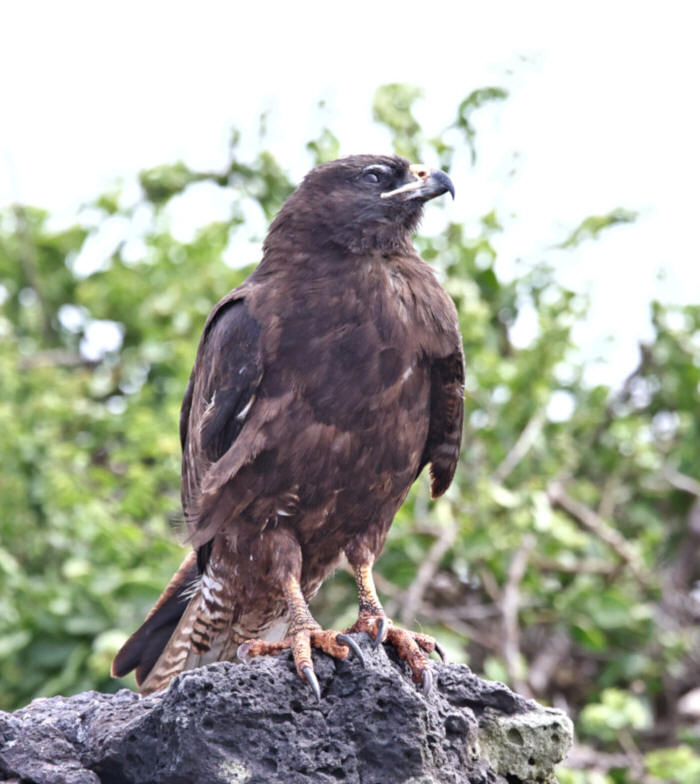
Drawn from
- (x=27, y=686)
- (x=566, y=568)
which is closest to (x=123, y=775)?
(x=27, y=686)

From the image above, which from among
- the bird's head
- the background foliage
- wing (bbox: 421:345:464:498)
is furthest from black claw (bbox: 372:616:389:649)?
the background foliage

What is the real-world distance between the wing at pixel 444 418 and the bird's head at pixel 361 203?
0.45 meters

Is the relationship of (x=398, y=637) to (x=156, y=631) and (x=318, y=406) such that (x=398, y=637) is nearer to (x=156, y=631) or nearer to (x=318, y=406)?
(x=318, y=406)

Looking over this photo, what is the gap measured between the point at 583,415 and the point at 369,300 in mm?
3658

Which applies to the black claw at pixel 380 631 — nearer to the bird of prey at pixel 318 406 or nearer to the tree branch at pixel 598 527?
the bird of prey at pixel 318 406

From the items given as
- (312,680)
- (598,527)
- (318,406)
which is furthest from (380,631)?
(598,527)

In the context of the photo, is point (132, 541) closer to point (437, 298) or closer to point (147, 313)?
point (147, 313)

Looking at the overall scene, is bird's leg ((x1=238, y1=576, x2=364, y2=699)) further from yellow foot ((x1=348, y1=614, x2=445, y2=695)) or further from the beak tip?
the beak tip

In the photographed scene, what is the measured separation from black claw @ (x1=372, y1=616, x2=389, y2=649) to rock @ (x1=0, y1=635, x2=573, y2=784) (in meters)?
0.03

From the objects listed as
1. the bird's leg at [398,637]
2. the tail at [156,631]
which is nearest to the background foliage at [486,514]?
the tail at [156,631]

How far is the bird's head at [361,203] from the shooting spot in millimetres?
3936

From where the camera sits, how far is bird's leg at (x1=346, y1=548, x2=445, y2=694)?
3.27 m

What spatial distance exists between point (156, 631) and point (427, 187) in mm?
1911

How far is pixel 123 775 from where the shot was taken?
300 centimetres
